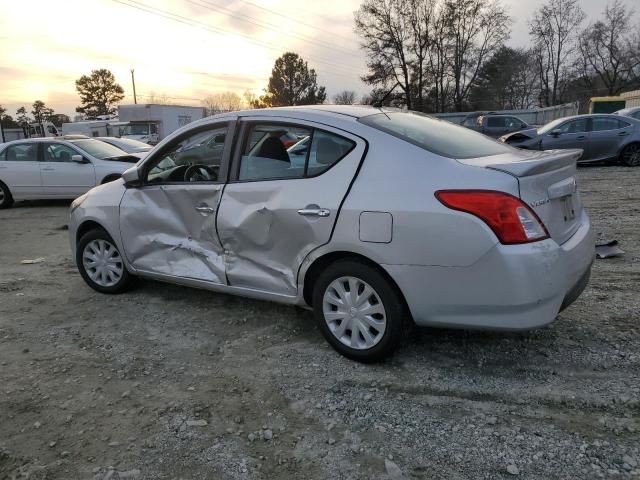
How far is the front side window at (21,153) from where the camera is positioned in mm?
11438

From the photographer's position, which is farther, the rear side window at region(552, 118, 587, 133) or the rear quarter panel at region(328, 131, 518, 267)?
the rear side window at region(552, 118, 587, 133)

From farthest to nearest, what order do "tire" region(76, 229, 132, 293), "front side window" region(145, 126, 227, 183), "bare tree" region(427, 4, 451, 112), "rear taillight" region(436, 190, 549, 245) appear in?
1. "bare tree" region(427, 4, 451, 112)
2. "tire" region(76, 229, 132, 293)
3. "front side window" region(145, 126, 227, 183)
4. "rear taillight" region(436, 190, 549, 245)

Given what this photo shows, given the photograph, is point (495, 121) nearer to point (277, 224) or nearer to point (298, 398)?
point (277, 224)

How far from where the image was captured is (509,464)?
2.37 m

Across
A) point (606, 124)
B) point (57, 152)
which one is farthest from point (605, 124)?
point (57, 152)

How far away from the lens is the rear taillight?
2705 mm

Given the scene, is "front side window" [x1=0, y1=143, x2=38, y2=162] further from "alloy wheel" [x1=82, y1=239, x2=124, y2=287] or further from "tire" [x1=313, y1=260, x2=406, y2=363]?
"tire" [x1=313, y1=260, x2=406, y2=363]

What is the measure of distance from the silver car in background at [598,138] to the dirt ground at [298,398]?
996cm

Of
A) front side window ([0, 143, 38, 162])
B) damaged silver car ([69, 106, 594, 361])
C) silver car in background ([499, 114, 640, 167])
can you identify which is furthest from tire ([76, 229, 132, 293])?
silver car in background ([499, 114, 640, 167])

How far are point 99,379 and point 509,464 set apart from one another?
8.12 feet

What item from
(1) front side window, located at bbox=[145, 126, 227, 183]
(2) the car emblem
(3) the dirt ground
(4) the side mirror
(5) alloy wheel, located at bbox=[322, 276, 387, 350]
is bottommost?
(3) the dirt ground

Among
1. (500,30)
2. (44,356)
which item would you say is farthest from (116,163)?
(500,30)

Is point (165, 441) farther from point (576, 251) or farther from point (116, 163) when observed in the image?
point (116, 163)

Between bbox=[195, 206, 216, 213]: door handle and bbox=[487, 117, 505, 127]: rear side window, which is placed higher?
bbox=[487, 117, 505, 127]: rear side window
